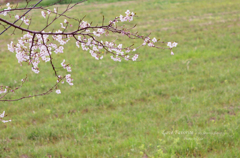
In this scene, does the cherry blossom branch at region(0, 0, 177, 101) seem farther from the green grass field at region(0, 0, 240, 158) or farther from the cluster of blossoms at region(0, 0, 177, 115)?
the green grass field at region(0, 0, 240, 158)

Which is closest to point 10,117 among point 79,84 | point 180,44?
point 79,84

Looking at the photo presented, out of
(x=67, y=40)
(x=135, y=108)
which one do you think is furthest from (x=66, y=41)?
(x=135, y=108)

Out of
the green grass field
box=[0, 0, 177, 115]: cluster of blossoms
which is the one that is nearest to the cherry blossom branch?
box=[0, 0, 177, 115]: cluster of blossoms

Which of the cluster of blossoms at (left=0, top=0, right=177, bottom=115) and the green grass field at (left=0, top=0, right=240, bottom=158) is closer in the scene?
the cluster of blossoms at (left=0, top=0, right=177, bottom=115)

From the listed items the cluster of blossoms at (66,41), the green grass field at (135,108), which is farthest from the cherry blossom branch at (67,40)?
the green grass field at (135,108)

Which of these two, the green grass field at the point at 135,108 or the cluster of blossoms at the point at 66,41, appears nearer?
the cluster of blossoms at the point at 66,41

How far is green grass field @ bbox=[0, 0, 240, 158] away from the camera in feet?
14.3

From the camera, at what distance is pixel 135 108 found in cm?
612

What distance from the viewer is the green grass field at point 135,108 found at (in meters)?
4.36

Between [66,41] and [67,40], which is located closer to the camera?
[67,40]

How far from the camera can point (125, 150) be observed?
171 inches

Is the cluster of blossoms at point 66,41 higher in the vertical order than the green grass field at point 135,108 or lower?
higher

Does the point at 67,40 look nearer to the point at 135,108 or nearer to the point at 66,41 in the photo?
the point at 66,41

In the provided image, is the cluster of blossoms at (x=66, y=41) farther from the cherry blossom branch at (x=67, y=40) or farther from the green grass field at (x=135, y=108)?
the green grass field at (x=135, y=108)
